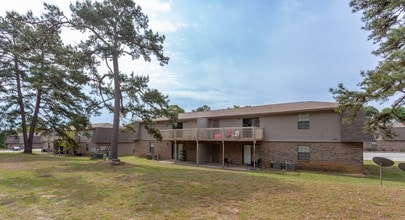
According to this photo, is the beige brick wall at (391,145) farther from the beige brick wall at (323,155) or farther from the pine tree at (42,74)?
the pine tree at (42,74)

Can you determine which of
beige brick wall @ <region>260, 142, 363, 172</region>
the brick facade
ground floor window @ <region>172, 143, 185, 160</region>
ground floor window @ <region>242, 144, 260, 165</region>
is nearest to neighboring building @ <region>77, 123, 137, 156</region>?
ground floor window @ <region>172, 143, 185, 160</region>

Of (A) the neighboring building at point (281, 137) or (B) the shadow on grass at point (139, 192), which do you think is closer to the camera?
(B) the shadow on grass at point (139, 192)

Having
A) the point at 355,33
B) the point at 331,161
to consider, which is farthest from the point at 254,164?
the point at 355,33

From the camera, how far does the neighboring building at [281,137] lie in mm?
18812

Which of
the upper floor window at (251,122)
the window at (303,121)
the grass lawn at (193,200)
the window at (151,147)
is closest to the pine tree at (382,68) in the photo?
the grass lawn at (193,200)

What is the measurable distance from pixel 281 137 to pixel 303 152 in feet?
6.65

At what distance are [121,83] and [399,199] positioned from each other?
617 inches

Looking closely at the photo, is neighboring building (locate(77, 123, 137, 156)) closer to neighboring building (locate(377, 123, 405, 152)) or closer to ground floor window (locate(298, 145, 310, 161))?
ground floor window (locate(298, 145, 310, 161))

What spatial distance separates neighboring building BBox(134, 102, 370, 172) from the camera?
18.8 m

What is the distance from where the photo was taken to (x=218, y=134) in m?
23.6

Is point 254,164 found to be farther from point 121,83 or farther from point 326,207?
point 326,207

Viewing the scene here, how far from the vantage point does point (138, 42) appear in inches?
675

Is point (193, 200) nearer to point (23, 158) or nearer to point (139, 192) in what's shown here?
point (139, 192)

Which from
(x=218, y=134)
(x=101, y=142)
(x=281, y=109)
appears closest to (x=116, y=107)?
(x=218, y=134)
